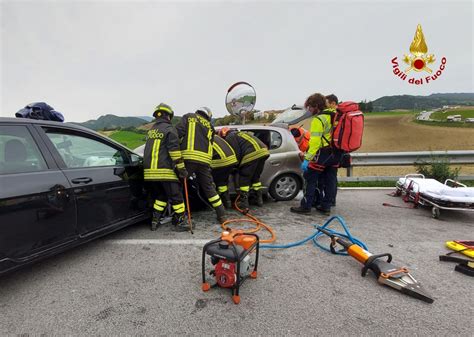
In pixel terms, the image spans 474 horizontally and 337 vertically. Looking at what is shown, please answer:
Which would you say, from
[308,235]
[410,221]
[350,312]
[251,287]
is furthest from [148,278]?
[410,221]

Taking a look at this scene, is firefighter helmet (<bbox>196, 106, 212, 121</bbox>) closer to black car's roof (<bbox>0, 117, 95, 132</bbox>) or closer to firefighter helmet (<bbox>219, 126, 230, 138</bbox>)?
firefighter helmet (<bbox>219, 126, 230, 138</bbox>)

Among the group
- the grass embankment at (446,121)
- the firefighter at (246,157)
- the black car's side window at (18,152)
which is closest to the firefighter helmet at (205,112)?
the firefighter at (246,157)

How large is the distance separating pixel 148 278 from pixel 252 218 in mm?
1920

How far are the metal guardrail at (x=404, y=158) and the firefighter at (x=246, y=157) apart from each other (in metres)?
2.94

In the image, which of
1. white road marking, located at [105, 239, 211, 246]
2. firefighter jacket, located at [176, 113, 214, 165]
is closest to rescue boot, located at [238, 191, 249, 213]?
firefighter jacket, located at [176, 113, 214, 165]

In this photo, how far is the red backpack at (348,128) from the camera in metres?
3.74

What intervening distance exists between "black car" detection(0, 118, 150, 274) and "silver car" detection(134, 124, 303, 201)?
175 cm

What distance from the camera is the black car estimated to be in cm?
212

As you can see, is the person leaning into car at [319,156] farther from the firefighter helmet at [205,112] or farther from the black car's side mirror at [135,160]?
the black car's side mirror at [135,160]

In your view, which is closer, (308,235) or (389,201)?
(308,235)

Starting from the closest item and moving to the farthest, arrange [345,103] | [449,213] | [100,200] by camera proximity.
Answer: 1. [100,200]
2. [345,103]
3. [449,213]

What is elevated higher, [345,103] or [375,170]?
[345,103]

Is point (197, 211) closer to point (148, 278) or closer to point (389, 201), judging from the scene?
point (148, 278)

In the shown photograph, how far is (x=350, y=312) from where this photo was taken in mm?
2016
